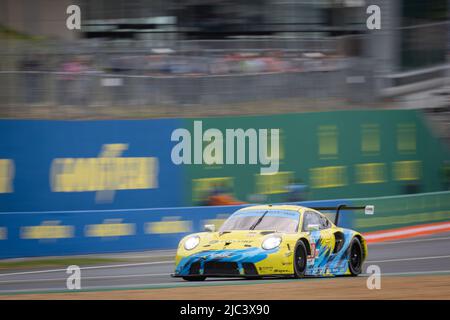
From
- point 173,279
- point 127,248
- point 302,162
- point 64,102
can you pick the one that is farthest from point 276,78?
point 173,279

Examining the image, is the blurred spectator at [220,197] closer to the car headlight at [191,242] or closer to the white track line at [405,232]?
the white track line at [405,232]

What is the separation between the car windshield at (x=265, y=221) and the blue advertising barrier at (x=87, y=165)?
7205mm

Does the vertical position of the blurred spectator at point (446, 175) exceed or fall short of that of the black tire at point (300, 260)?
it exceeds it

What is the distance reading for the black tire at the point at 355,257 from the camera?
499 inches

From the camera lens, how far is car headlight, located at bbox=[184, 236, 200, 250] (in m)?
11.4

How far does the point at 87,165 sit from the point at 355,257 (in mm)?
7740

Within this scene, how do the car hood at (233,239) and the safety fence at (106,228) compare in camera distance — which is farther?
the safety fence at (106,228)

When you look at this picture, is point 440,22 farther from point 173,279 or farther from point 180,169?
point 173,279

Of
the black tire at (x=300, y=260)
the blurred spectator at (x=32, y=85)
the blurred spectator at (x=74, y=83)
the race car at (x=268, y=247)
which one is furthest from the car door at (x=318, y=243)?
the blurred spectator at (x=32, y=85)

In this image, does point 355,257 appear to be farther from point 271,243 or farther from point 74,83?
point 74,83

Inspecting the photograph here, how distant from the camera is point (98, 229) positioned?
16938 mm

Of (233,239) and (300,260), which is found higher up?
(233,239)

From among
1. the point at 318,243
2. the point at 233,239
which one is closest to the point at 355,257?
the point at 318,243

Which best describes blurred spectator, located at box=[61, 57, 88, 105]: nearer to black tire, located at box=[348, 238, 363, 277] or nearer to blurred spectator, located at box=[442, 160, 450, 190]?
black tire, located at box=[348, 238, 363, 277]
